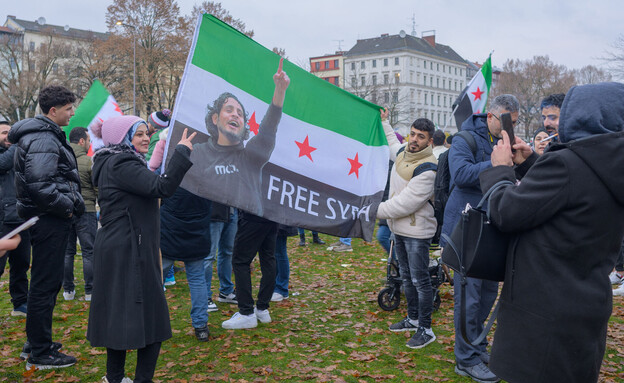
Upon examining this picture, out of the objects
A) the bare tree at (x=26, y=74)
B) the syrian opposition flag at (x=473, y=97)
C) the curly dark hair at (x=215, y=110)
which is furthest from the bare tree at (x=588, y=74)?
the curly dark hair at (x=215, y=110)

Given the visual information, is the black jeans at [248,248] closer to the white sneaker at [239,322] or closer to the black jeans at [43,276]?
the white sneaker at [239,322]

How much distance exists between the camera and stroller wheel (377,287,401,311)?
24.6 feet

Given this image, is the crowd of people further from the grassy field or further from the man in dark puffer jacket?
the grassy field

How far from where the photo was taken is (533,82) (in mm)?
74875

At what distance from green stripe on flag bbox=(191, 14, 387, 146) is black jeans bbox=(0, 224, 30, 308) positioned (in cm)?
335

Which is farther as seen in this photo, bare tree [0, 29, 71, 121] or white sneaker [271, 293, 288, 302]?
bare tree [0, 29, 71, 121]

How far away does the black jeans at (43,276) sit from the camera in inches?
205

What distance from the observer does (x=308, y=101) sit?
6281 millimetres

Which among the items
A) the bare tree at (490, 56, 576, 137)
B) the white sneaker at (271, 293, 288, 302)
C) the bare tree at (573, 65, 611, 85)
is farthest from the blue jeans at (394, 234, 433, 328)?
the bare tree at (573, 65, 611, 85)

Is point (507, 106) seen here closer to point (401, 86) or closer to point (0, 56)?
point (0, 56)

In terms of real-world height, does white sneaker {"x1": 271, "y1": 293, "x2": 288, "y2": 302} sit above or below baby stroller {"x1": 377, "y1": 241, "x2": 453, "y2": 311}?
below

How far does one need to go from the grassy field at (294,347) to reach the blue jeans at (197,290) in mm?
263

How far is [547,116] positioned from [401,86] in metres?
107

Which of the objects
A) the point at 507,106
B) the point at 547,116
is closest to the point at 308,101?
the point at 507,106
